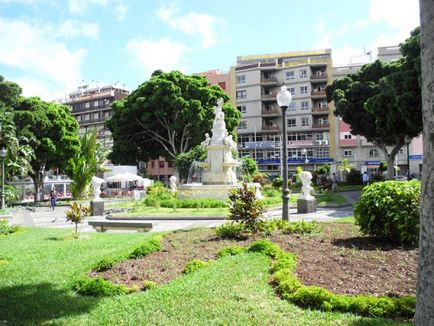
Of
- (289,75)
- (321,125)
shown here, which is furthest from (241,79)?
(321,125)

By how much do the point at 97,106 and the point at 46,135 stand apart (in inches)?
1997

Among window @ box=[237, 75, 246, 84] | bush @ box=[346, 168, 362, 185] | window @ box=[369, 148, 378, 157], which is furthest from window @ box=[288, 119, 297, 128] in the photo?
bush @ box=[346, 168, 362, 185]

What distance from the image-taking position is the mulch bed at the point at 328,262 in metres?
5.64

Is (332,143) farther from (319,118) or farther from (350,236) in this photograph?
(350,236)

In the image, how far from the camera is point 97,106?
8781cm

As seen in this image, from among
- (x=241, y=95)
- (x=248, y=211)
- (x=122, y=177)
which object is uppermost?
(x=241, y=95)

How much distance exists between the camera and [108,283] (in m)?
5.97

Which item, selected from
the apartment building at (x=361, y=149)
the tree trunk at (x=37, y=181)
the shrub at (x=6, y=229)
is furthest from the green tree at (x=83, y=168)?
Answer: the apartment building at (x=361, y=149)

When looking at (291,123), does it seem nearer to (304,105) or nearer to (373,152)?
(304,105)

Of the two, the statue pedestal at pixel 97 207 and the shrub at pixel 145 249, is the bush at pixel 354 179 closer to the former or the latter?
the statue pedestal at pixel 97 207

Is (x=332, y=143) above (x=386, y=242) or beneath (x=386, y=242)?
above

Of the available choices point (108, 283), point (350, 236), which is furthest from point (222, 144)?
point (108, 283)

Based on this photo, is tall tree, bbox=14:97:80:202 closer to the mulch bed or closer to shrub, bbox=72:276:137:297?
the mulch bed

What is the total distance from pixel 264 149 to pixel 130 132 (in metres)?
26.8
